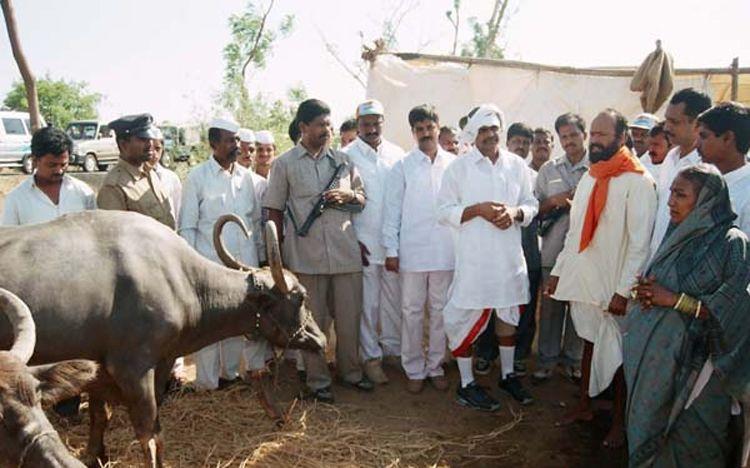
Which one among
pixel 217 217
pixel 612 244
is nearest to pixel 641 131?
pixel 612 244

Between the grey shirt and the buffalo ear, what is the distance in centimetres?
402

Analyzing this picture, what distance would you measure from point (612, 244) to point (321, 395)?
2600mm

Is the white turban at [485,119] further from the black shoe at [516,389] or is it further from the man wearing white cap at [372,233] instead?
the black shoe at [516,389]

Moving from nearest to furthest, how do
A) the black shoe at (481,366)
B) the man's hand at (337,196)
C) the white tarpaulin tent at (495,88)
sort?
the man's hand at (337,196)
the black shoe at (481,366)
the white tarpaulin tent at (495,88)

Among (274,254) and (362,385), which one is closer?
(274,254)

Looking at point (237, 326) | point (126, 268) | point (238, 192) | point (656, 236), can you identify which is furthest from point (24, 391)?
point (656, 236)

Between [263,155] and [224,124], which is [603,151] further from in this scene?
[263,155]

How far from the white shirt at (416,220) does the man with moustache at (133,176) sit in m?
1.90

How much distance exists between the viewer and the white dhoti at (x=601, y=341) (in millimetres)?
4348

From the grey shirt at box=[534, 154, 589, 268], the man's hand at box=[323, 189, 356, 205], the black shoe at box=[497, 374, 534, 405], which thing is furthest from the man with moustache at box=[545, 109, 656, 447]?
the man's hand at box=[323, 189, 356, 205]

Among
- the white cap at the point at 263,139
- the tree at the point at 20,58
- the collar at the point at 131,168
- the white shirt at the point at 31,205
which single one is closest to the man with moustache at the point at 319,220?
the collar at the point at 131,168

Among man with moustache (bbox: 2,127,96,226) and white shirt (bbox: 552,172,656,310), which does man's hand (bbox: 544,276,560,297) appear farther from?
man with moustache (bbox: 2,127,96,226)

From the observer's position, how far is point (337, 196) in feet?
16.7

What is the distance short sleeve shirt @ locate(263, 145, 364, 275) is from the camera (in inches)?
201
